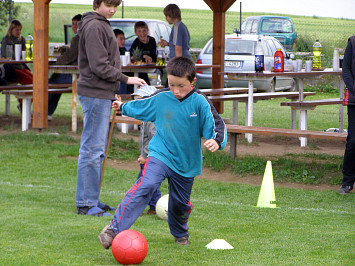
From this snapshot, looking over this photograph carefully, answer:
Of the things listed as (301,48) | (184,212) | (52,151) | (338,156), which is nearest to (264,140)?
(338,156)

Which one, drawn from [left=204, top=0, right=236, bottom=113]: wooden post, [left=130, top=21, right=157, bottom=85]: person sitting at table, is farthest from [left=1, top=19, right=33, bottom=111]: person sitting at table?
[left=204, top=0, right=236, bottom=113]: wooden post

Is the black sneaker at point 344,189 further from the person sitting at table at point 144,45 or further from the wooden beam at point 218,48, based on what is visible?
the wooden beam at point 218,48

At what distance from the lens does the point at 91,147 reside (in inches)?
243

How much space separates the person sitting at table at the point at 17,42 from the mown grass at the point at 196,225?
4.95 metres

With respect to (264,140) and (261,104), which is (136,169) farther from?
(261,104)

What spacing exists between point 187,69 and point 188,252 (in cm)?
140

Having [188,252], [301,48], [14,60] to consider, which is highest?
[301,48]

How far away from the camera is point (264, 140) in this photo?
38.8 ft

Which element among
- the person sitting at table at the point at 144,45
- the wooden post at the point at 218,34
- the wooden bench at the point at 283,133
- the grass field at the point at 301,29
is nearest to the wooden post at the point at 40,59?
the person sitting at table at the point at 144,45

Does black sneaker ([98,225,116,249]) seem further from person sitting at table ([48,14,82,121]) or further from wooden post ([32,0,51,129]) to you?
wooden post ([32,0,51,129])

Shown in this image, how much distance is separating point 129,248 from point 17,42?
9.95 meters

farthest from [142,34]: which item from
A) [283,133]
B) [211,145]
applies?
[211,145]

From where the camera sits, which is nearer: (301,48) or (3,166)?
(3,166)

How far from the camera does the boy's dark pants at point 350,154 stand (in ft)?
24.6
